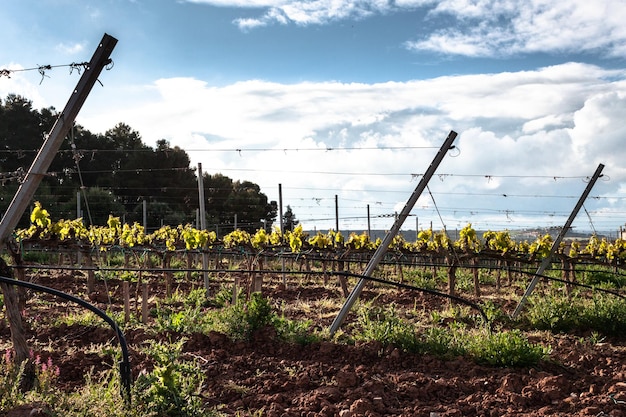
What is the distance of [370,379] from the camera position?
5.34 metres

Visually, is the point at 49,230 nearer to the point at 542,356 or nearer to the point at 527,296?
the point at 527,296

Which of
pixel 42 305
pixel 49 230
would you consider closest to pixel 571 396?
pixel 42 305

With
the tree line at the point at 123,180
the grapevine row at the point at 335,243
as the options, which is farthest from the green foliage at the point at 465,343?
the tree line at the point at 123,180

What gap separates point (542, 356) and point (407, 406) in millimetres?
1848

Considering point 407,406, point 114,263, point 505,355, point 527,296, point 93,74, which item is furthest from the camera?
point 114,263

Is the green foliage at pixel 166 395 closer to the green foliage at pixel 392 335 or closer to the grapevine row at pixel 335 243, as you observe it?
the green foliage at pixel 392 335

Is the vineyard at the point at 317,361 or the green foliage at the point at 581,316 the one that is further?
the green foliage at the point at 581,316

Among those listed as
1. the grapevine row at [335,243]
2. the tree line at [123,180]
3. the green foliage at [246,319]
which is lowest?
the green foliage at [246,319]

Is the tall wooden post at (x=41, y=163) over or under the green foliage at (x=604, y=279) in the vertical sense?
over

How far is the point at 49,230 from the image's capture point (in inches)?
458

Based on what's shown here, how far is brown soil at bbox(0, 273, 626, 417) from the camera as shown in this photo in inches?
181

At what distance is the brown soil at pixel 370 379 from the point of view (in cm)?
459

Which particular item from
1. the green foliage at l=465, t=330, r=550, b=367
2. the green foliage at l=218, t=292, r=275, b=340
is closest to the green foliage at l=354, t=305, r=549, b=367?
the green foliage at l=465, t=330, r=550, b=367

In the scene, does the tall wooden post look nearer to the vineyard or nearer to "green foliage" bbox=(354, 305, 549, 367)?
the vineyard
